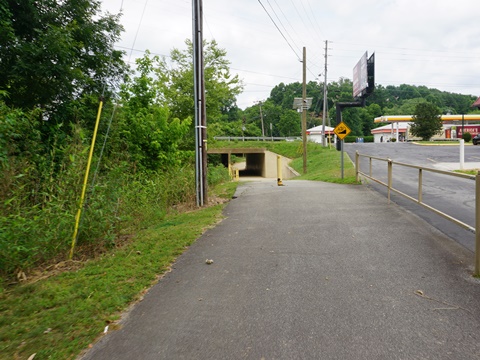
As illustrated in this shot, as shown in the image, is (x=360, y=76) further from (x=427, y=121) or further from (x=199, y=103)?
(x=199, y=103)

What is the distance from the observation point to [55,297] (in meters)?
4.15

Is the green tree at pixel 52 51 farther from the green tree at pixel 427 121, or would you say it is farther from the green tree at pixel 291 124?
the green tree at pixel 291 124

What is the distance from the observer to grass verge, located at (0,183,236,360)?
10.4 ft

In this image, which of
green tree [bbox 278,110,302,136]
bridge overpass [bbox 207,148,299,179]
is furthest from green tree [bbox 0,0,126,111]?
green tree [bbox 278,110,302,136]

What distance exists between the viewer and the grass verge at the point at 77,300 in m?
3.16

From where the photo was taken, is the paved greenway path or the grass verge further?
the grass verge

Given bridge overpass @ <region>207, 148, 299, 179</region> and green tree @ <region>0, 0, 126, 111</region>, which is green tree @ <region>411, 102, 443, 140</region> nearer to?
bridge overpass @ <region>207, 148, 299, 179</region>

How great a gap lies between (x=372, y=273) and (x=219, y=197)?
330 inches

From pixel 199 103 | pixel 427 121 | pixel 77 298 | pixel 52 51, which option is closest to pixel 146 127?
pixel 199 103

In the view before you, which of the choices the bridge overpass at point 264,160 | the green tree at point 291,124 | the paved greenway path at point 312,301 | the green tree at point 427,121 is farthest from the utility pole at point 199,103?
the green tree at point 291,124

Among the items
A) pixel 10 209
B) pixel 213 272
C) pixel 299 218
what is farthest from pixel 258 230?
pixel 10 209

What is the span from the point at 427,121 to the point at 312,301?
166 feet

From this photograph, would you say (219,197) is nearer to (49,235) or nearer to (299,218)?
(299,218)

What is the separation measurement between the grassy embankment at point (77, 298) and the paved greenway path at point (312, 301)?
0.21m
